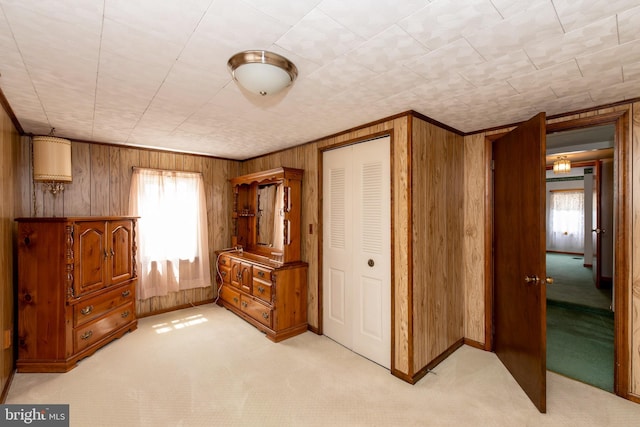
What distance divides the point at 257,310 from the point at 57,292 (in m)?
1.91

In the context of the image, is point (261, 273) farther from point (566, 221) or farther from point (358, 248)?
point (566, 221)

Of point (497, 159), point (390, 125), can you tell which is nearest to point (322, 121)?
point (390, 125)

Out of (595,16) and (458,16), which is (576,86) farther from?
(458,16)

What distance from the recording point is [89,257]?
2910mm

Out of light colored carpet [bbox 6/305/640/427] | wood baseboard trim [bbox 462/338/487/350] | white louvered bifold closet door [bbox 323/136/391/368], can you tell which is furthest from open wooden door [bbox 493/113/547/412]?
white louvered bifold closet door [bbox 323/136/391/368]

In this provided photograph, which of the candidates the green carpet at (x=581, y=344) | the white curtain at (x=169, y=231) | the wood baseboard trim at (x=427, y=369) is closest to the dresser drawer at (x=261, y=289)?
the white curtain at (x=169, y=231)

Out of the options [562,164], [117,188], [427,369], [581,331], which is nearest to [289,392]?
[427,369]

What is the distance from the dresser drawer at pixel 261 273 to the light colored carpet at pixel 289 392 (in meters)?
0.73

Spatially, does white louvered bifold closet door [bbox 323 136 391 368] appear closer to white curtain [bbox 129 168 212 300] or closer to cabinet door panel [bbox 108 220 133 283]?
white curtain [bbox 129 168 212 300]

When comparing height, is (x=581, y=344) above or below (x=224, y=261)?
below

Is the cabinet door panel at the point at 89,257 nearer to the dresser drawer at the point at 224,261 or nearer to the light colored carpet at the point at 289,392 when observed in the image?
the light colored carpet at the point at 289,392

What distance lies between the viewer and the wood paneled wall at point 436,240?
252 cm

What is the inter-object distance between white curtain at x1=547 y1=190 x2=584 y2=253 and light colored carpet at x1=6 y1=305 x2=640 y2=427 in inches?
323

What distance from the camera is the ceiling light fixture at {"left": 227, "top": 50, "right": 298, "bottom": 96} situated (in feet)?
5.02
